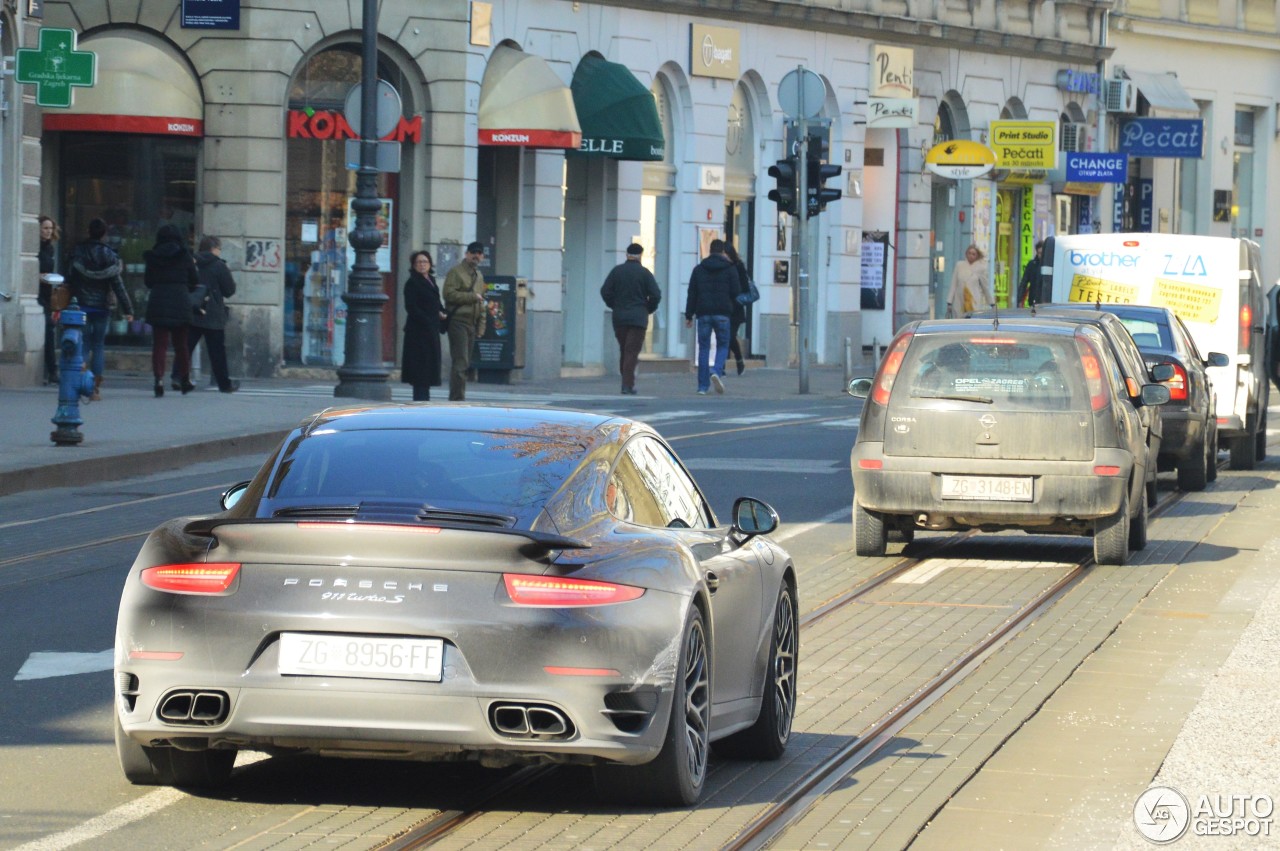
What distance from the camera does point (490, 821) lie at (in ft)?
21.9

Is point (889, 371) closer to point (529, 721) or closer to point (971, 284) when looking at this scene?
point (529, 721)

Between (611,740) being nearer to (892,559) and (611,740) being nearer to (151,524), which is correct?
(892,559)

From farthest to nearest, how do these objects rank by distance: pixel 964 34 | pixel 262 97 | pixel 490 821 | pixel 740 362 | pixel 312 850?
pixel 964 34 < pixel 740 362 < pixel 262 97 < pixel 490 821 < pixel 312 850

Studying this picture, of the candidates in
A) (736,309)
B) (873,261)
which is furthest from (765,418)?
(873,261)

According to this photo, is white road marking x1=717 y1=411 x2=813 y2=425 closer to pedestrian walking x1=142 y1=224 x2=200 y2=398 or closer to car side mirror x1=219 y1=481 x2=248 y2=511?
pedestrian walking x1=142 y1=224 x2=200 y2=398

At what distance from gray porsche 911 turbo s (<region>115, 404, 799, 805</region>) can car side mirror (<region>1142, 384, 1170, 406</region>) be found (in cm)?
847

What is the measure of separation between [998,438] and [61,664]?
612cm

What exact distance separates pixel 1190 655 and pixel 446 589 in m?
4.97

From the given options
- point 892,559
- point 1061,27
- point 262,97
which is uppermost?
point 1061,27

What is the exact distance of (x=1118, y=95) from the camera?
50156mm

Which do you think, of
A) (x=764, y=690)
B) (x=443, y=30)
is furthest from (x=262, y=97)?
(x=764, y=690)

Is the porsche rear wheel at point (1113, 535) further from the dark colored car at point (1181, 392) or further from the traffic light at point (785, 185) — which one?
the traffic light at point (785, 185)

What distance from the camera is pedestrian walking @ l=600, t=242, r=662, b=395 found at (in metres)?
30.3

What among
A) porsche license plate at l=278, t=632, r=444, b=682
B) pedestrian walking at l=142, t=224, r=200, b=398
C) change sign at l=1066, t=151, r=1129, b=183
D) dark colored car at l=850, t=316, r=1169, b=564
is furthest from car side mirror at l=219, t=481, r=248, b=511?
change sign at l=1066, t=151, r=1129, b=183
